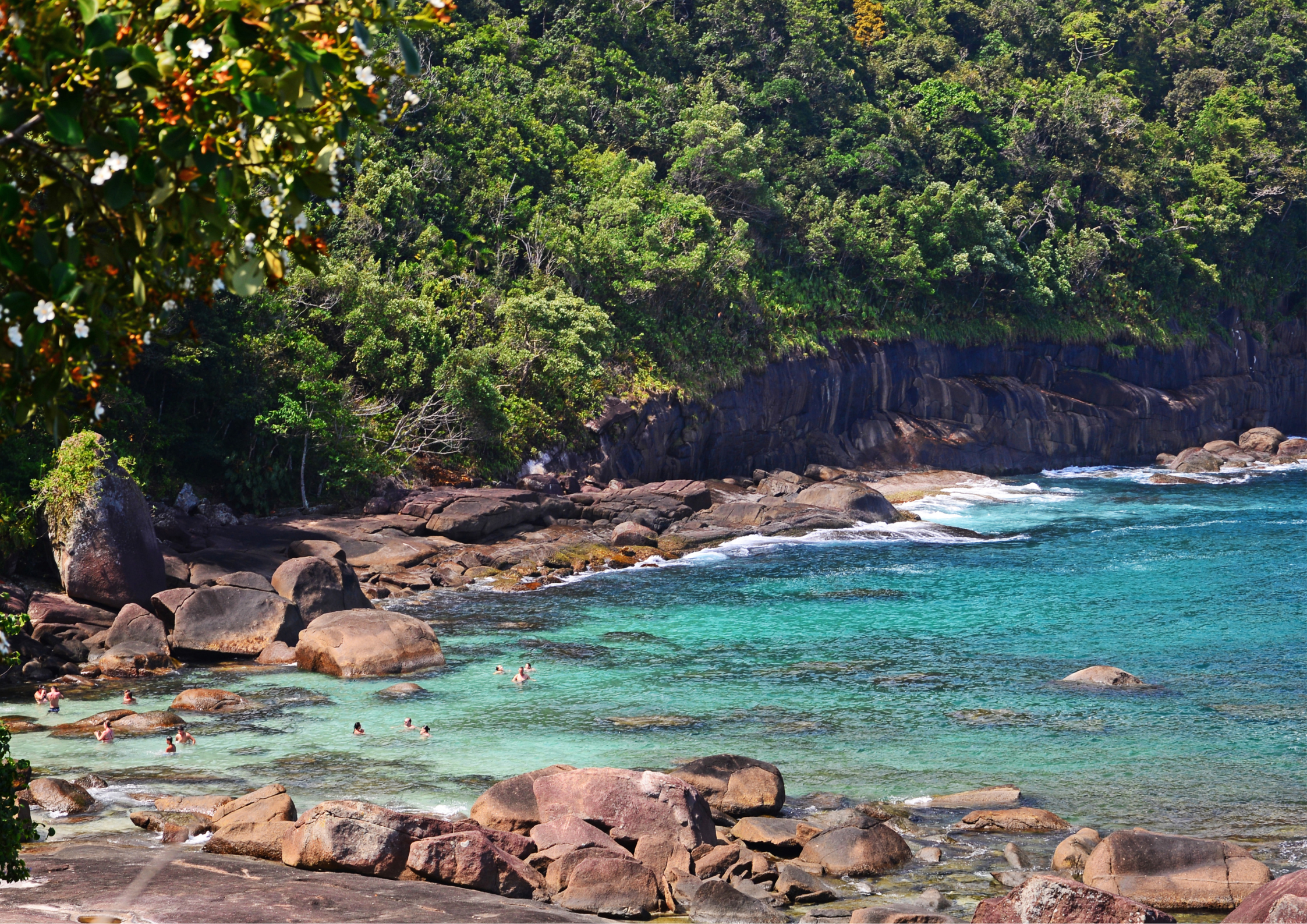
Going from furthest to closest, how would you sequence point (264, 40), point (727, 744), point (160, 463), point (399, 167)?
point (399, 167), point (160, 463), point (727, 744), point (264, 40)

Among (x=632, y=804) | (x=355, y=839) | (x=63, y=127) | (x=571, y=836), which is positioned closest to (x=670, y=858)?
(x=632, y=804)

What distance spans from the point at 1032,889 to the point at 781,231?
5390 cm

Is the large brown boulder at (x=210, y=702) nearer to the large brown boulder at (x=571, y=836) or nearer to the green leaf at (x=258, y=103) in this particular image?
the large brown boulder at (x=571, y=836)

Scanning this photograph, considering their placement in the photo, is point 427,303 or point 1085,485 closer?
point 427,303

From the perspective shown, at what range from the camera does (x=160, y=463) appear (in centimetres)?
3434

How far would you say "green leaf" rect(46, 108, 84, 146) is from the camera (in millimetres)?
4408

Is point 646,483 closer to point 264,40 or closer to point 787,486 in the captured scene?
point 787,486

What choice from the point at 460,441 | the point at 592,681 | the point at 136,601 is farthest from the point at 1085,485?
the point at 136,601

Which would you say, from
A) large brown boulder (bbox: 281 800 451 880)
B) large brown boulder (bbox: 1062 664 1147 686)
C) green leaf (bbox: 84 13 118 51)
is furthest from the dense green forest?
green leaf (bbox: 84 13 118 51)

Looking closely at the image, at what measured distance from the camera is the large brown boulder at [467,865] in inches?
548

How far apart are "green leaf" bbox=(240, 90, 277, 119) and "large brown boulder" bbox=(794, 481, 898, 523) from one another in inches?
1744

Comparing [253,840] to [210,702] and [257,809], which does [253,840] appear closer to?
[257,809]

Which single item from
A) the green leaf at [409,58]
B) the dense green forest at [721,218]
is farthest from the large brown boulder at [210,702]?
the green leaf at [409,58]

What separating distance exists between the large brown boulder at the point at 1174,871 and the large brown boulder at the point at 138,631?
19706mm
